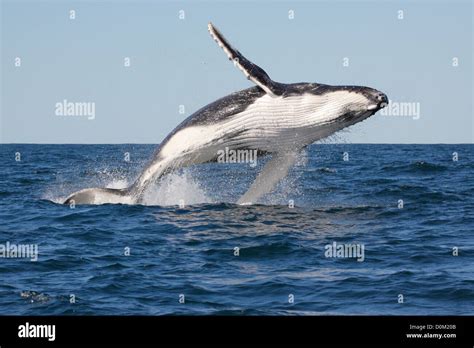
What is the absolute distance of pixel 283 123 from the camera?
16.0 m

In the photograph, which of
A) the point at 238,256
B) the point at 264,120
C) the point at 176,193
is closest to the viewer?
the point at 238,256

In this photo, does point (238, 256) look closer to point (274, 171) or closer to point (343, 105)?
point (343, 105)

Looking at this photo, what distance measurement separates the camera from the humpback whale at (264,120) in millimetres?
15539

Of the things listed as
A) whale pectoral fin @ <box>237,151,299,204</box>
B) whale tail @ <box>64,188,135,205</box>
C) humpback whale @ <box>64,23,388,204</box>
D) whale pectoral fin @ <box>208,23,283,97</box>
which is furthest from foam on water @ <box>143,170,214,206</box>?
whale pectoral fin @ <box>208,23,283,97</box>

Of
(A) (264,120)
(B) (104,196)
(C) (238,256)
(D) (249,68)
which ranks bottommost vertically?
(C) (238,256)

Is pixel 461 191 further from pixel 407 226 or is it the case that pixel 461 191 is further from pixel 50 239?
pixel 50 239

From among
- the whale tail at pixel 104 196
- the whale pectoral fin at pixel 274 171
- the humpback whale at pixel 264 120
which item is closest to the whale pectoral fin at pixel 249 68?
the humpback whale at pixel 264 120

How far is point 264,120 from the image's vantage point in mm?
16062

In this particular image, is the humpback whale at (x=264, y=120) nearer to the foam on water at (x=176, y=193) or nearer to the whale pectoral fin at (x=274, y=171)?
the whale pectoral fin at (x=274, y=171)

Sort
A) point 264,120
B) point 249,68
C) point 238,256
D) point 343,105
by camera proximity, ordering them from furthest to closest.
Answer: point 264,120 < point 249,68 < point 343,105 < point 238,256

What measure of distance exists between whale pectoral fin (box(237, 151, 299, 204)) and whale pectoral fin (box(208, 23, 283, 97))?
186 centimetres

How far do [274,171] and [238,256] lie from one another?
4.02m

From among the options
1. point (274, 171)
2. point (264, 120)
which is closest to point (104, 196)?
point (274, 171)
